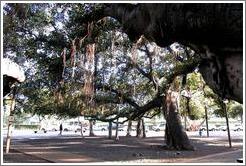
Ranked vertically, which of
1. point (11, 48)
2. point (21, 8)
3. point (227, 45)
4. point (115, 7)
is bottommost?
point (227, 45)

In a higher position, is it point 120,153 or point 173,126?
point 173,126

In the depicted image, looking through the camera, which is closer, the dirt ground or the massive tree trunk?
the dirt ground

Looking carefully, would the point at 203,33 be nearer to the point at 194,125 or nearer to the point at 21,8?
the point at 21,8

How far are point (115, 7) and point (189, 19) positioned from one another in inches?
98.6

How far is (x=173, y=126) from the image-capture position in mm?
24922

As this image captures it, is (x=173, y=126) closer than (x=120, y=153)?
No

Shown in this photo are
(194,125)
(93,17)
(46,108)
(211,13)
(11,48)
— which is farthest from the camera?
(194,125)

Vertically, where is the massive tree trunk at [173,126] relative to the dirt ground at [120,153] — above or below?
above

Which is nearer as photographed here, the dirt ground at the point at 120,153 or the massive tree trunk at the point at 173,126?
the dirt ground at the point at 120,153

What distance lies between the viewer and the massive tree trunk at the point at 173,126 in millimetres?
24406

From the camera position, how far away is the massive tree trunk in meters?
24.4

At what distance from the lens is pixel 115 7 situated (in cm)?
758

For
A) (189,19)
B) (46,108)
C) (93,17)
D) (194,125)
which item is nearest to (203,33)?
(189,19)

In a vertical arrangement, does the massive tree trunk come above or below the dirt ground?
above
